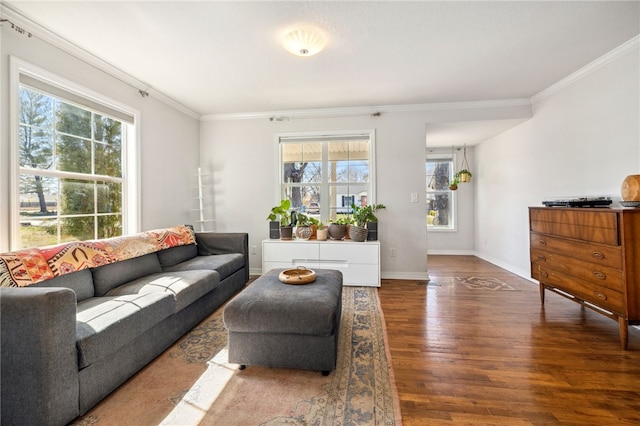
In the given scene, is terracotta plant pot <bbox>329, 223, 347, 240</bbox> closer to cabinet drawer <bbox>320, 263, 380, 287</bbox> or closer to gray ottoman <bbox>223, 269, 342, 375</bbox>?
cabinet drawer <bbox>320, 263, 380, 287</bbox>

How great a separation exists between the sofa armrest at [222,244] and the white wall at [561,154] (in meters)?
4.04

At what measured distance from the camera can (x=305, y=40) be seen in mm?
2166

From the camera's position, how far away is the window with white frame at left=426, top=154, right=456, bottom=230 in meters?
5.62

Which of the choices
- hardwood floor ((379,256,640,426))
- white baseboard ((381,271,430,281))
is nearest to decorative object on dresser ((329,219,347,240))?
white baseboard ((381,271,430,281))

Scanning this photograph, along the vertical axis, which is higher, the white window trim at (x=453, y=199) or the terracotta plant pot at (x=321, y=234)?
the white window trim at (x=453, y=199)

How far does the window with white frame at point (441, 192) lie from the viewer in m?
5.62

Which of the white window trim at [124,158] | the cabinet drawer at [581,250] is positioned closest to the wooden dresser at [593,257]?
the cabinet drawer at [581,250]

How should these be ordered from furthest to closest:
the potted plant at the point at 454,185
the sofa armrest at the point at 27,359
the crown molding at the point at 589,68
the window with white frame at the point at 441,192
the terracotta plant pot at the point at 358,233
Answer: the window with white frame at the point at 441,192 → the potted plant at the point at 454,185 → the terracotta plant pot at the point at 358,233 → the crown molding at the point at 589,68 → the sofa armrest at the point at 27,359

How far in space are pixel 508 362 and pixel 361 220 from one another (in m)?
2.20

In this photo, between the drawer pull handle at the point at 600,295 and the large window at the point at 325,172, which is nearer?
the drawer pull handle at the point at 600,295

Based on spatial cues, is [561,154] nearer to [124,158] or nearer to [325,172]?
[325,172]

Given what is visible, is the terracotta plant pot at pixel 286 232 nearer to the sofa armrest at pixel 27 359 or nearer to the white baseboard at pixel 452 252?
the sofa armrest at pixel 27 359

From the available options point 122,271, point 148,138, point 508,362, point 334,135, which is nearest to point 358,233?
point 334,135

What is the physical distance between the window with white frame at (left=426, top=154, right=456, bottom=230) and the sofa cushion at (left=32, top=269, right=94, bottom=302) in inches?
220
